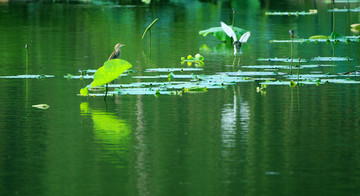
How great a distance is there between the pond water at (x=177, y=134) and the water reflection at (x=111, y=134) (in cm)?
1

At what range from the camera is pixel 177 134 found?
9641 mm

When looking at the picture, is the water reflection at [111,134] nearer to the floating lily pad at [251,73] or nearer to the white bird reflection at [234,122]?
the white bird reflection at [234,122]

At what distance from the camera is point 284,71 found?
15531mm

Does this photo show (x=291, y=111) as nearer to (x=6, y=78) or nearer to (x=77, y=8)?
(x=6, y=78)

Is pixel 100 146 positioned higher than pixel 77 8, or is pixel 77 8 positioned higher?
pixel 77 8

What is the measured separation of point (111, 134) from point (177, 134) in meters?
0.73

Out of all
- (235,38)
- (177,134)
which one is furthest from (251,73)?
(177,134)

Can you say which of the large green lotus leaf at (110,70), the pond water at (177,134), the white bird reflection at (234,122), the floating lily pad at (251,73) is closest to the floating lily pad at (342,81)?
the pond water at (177,134)

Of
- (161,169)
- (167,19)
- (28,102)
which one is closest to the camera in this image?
(161,169)

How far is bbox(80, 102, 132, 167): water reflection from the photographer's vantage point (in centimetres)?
859

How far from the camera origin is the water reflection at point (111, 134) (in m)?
8.59

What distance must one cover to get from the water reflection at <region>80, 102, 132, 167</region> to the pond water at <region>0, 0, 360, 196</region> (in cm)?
1

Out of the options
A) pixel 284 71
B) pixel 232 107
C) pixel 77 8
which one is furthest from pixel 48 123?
pixel 77 8

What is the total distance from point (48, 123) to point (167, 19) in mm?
22364
